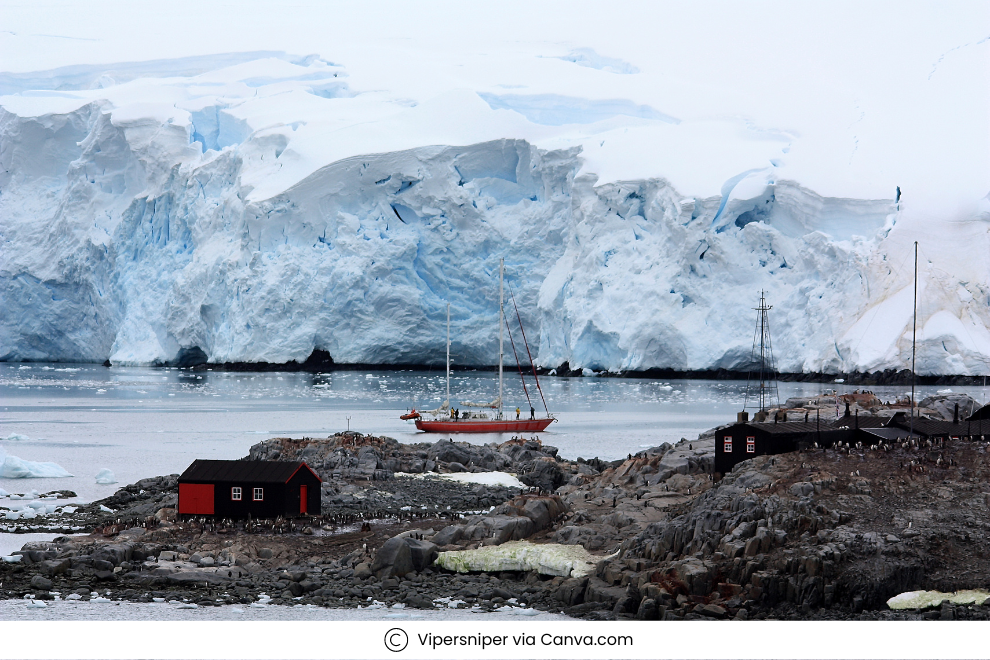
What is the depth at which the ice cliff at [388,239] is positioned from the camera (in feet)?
109

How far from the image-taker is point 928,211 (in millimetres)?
31812

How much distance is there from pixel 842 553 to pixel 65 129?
132 ft

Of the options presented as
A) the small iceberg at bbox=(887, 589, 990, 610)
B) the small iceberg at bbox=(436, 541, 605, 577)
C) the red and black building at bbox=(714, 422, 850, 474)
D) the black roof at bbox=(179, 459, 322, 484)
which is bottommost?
the small iceberg at bbox=(436, 541, 605, 577)

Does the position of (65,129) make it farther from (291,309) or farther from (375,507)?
(375,507)

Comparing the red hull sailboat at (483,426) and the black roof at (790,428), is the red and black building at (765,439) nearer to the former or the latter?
the black roof at (790,428)

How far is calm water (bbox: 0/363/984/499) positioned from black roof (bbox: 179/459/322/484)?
396cm

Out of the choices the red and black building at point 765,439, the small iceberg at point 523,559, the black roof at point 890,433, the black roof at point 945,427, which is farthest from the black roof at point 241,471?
the black roof at point 945,427

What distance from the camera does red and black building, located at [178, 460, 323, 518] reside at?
10.3 meters

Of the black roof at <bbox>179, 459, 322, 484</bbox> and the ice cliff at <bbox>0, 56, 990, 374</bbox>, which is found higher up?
the ice cliff at <bbox>0, 56, 990, 374</bbox>

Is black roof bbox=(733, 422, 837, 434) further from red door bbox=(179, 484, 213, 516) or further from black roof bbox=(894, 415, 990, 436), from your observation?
red door bbox=(179, 484, 213, 516)

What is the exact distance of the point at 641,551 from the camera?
8008 mm

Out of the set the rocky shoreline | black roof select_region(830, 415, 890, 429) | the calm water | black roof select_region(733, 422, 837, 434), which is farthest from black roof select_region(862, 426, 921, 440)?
the calm water

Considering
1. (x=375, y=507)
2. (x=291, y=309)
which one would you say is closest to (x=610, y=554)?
(x=375, y=507)

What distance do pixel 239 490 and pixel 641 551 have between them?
433cm
